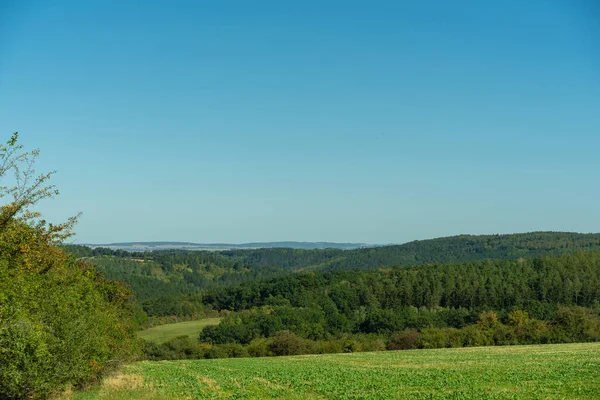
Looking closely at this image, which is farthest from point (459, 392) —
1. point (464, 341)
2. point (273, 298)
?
point (273, 298)

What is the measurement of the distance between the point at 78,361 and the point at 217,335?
95.1 meters

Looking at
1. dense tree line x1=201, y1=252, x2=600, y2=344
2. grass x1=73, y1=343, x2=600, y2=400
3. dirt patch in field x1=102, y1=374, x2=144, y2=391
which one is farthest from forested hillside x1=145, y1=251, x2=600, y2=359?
grass x1=73, y1=343, x2=600, y2=400

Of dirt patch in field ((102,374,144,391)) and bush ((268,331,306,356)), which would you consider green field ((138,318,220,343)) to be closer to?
bush ((268,331,306,356))

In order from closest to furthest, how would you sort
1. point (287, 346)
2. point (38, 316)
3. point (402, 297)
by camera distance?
point (38, 316), point (287, 346), point (402, 297)

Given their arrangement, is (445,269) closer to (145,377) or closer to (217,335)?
(217,335)

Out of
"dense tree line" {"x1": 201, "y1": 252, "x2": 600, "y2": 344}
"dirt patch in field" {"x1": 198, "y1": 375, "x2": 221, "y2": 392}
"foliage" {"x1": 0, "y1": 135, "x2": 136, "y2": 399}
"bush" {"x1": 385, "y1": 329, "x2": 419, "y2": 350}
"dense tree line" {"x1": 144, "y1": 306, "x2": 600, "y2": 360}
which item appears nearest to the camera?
"foliage" {"x1": 0, "y1": 135, "x2": 136, "y2": 399}

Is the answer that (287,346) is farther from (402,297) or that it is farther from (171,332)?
(402,297)

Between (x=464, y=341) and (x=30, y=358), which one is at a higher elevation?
(x=30, y=358)

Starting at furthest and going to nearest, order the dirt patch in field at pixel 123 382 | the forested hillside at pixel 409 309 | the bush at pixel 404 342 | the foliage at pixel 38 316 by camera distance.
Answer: the forested hillside at pixel 409 309 < the bush at pixel 404 342 < the dirt patch in field at pixel 123 382 < the foliage at pixel 38 316

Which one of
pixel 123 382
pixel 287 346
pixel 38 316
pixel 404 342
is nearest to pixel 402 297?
pixel 404 342

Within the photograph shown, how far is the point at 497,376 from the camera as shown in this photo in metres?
31.7

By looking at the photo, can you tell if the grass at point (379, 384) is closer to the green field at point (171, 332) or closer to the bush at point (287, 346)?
the bush at point (287, 346)

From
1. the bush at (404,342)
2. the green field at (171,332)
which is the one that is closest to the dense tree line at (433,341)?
the bush at (404,342)

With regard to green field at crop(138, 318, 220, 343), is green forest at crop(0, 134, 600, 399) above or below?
above
